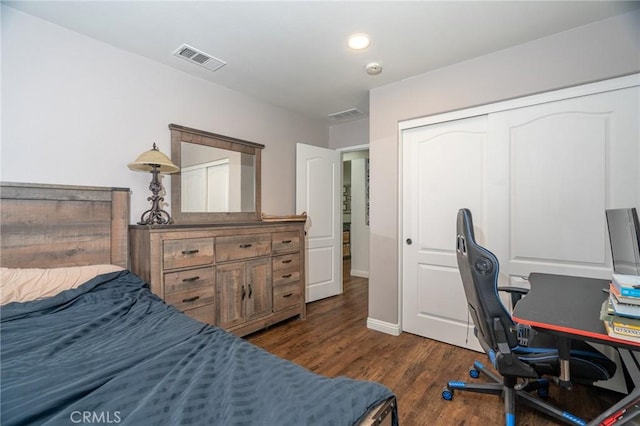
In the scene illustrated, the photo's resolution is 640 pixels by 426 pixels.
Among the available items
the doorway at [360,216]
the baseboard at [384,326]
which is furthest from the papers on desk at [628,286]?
the doorway at [360,216]

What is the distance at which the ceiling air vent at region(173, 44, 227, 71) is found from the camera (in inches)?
90.9

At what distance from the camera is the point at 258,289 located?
2795 mm

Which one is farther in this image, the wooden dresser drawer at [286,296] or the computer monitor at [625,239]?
the wooden dresser drawer at [286,296]

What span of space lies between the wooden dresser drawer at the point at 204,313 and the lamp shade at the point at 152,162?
119 cm

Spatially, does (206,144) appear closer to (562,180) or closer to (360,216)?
(562,180)

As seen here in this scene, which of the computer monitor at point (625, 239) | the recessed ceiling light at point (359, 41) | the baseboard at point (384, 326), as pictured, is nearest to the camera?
the computer monitor at point (625, 239)

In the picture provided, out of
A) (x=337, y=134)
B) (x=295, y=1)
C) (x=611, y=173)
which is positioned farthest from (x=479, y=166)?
(x=337, y=134)

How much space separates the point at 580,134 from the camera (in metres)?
2.04

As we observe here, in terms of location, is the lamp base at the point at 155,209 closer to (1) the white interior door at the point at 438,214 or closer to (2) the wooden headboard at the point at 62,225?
(2) the wooden headboard at the point at 62,225

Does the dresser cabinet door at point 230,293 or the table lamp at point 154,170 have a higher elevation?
the table lamp at point 154,170

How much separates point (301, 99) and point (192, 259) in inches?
88.0

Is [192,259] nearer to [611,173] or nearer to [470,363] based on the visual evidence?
[470,363]

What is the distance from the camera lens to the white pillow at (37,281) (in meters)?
1.53

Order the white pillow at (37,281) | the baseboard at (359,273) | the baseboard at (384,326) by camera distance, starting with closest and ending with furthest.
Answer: the white pillow at (37,281)
the baseboard at (384,326)
the baseboard at (359,273)
